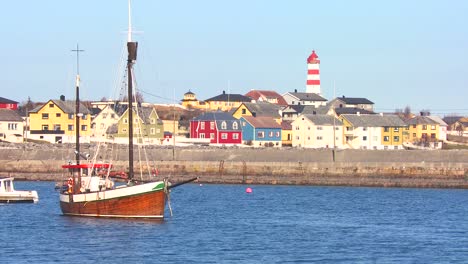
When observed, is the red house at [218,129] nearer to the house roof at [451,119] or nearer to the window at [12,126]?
the window at [12,126]

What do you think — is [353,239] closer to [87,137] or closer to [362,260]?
[362,260]

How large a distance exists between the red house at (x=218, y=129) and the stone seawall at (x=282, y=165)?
1012 inches

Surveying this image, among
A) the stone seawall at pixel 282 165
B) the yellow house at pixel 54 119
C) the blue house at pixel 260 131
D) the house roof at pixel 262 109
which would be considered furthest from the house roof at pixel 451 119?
the stone seawall at pixel 282 165

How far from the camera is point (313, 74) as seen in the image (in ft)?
613

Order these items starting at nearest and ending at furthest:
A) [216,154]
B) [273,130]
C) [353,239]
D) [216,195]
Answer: [353,239], [216,195], [216,154], [273,130]

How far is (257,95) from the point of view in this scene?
182 metres

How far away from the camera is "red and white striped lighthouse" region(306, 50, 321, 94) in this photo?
18400 cm

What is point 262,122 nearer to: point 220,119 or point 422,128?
point 220,119

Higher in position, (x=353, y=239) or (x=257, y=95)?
(x=257, y=95)

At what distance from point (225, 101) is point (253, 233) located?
122 metres

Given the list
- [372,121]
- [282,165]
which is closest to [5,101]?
[372,121]

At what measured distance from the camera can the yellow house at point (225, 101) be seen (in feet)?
557

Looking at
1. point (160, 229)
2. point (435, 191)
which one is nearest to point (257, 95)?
point (435, 191)

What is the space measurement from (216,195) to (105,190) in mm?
22034
